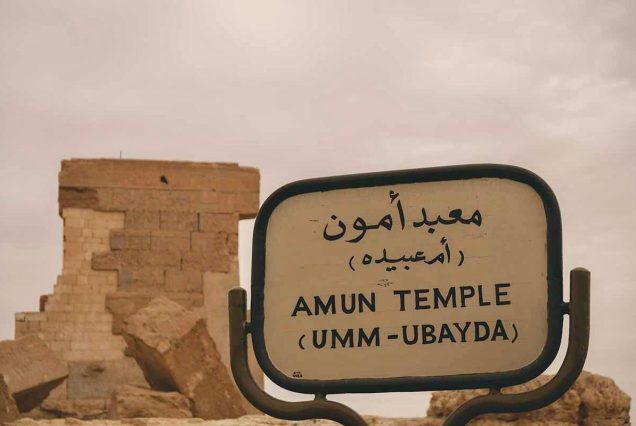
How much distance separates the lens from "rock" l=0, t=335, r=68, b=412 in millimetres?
11648

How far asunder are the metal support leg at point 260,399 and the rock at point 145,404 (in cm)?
781

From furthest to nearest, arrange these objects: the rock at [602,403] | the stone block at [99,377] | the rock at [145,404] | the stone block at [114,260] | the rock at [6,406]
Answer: the stone block at [114,260], the stone block at [99,377], the rock at [145,404], the rock at [6,406], the rock at [602,403]

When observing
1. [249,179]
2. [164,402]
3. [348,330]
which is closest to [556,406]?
[164,402]

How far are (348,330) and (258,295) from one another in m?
0.16

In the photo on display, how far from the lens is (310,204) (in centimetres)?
177

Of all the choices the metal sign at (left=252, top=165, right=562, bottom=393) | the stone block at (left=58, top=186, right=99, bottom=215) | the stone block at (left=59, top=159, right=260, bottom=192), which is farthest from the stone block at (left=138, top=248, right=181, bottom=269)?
the metal sign at (left=252, top=165, right=562, bottom=393)

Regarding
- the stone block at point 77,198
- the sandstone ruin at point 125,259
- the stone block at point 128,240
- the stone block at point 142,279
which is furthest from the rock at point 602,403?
the stone block at point 77,198

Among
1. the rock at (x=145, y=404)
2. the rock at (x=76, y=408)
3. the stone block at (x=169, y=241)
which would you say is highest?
the stone block at (x=169, y=241)

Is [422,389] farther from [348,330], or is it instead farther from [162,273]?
[162,273]

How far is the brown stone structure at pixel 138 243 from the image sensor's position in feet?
50.5

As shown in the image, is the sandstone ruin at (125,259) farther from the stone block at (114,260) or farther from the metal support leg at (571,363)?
the metal support leg at (571,363)

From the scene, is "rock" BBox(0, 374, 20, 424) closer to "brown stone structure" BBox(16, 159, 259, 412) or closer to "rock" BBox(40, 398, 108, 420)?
"rock" BBox(40, 398, 108, 420)

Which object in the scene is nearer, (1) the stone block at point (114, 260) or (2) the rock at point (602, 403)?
(2) the rock at point (602, 403)

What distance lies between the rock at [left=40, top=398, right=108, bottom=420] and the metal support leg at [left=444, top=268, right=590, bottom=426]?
519 inches
